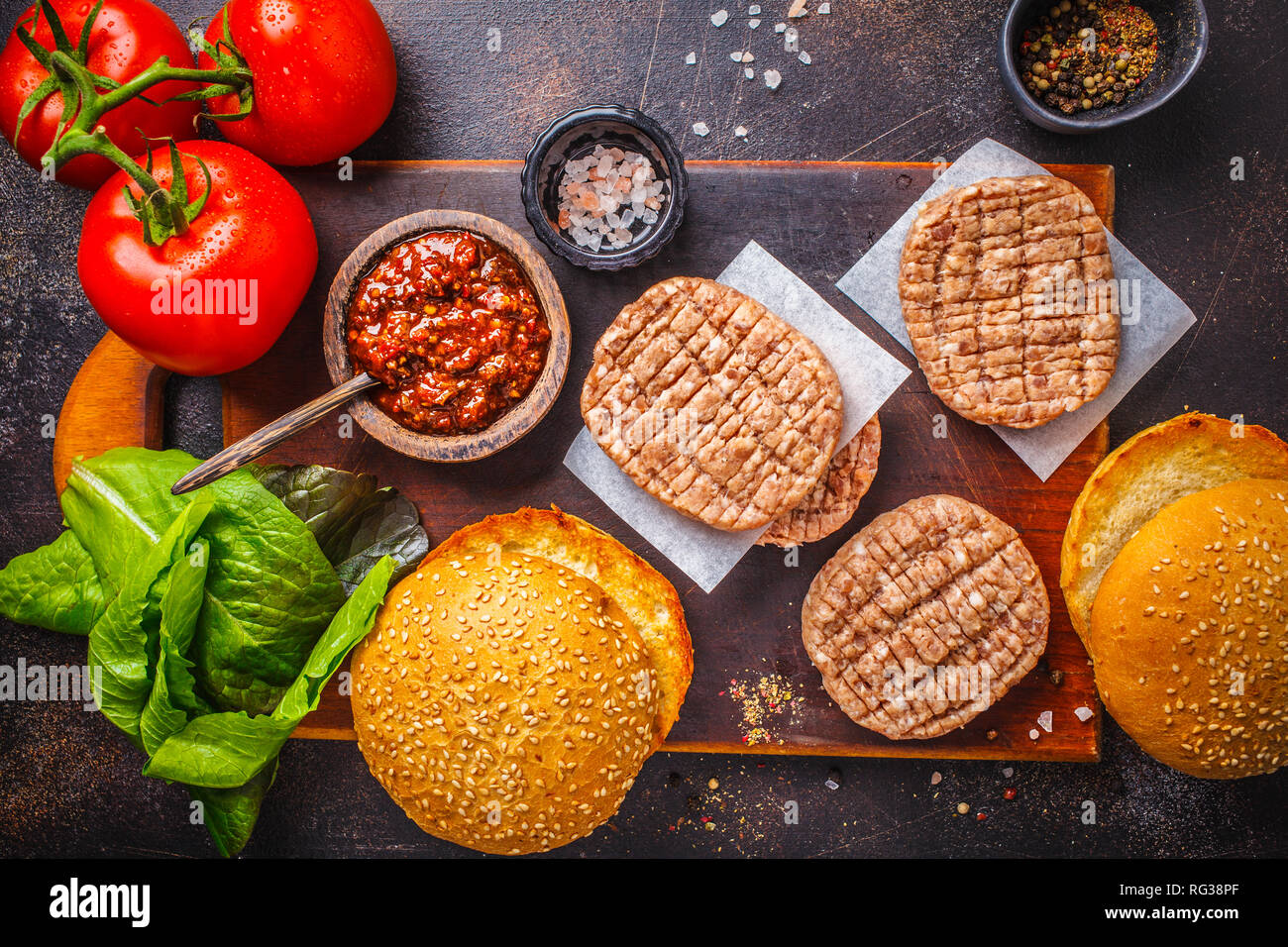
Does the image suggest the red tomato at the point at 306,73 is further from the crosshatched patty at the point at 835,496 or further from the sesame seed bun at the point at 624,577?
the crosshatched patty at the point at 835,496

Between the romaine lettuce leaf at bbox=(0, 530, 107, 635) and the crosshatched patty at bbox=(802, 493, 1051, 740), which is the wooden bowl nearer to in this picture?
the romaine lettuce leaf at bbox=(0, 530, 107, 635)

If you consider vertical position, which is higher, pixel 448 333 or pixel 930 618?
pixel 448 333

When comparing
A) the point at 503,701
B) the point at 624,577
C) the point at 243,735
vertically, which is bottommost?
the point at 243,735

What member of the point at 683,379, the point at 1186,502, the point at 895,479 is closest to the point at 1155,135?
the point at 1186,502

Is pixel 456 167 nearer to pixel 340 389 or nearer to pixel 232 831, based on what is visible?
pixel 340 389

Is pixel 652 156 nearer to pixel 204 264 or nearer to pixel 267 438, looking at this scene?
pixel 204 264

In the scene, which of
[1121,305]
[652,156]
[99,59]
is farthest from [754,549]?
[99,59]
